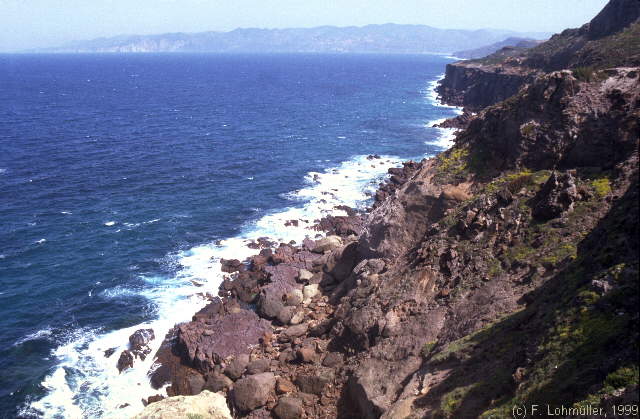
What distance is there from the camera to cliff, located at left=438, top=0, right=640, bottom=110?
6406cm

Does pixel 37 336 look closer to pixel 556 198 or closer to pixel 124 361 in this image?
pixel 124 361

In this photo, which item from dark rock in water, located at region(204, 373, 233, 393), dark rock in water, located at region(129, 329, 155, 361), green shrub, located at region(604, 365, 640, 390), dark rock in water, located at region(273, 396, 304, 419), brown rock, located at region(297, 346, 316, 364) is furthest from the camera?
dark rock in water, located at region(129, 329, 155, 361)

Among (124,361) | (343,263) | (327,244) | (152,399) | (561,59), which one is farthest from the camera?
(561,59)

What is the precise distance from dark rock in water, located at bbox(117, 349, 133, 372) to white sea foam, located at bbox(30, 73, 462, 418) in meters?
0.42

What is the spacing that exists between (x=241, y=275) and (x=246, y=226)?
41.7 ft

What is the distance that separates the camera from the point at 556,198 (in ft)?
84.0

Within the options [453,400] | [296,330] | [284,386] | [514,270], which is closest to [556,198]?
[514,270]

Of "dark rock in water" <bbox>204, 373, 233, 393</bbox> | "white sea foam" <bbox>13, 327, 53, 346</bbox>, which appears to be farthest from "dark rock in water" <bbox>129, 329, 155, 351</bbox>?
"dark rock in water" <bbox>204, 373, 233, 393</bbox>

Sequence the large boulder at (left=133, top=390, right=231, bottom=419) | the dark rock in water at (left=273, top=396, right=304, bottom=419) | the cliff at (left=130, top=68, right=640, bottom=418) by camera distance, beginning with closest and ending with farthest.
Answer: the cliff at (left=130, top=68, right=640, bottom=418) → the large boulder at (left=133, top=390, right=231, bottom=419) → the dark rock in water at (left=273, top=396, right=304, bottom=419)

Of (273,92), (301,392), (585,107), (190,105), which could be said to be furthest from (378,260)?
(273,92)

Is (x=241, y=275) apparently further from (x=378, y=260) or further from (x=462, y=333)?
(x=462, y=333)

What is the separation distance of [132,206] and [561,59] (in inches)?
3790

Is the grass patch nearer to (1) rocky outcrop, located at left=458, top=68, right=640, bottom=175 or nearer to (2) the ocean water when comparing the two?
(1) rocky outcrop, located at left=458, top=68, right=640, bottom=175

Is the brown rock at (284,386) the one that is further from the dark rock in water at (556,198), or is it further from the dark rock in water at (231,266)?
the dark rock in water at (231,266)
